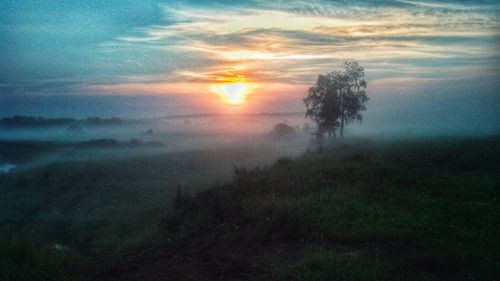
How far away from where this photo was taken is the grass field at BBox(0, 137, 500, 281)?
44.8 ft

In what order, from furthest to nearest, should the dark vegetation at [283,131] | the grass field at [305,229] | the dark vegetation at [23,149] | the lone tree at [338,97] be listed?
the dark vegetation at [283,131] < the dark vegetation at [23,149] < the lone tree at [338,97] < the grass field at [305,229]

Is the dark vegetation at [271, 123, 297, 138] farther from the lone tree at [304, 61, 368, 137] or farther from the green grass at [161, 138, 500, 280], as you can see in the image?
the green grass at [161, 138, 500, 280]

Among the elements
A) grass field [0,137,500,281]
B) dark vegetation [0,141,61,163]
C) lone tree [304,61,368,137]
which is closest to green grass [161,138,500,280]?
grass field [0,137,500,281]

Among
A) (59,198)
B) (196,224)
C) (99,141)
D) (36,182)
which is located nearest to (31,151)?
(99,141)

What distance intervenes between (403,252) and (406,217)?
10.5ft

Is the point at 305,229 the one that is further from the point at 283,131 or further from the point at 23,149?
the point at 283,131

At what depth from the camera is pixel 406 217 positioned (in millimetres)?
17328

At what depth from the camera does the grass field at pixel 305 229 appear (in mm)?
13648

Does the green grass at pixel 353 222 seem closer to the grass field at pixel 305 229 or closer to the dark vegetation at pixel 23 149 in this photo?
the grass field at pixel 305 229

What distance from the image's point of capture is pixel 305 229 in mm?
17016

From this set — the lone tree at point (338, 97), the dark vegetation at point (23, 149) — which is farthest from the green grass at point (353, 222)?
the dark vegetation at point (23, 149)

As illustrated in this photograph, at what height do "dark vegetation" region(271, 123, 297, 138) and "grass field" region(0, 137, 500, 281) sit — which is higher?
"grass field" region(0, 137, 500, 281)

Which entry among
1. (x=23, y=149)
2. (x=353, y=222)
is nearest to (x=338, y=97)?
(x=353, y=222)

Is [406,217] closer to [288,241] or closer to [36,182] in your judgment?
[288,241]
